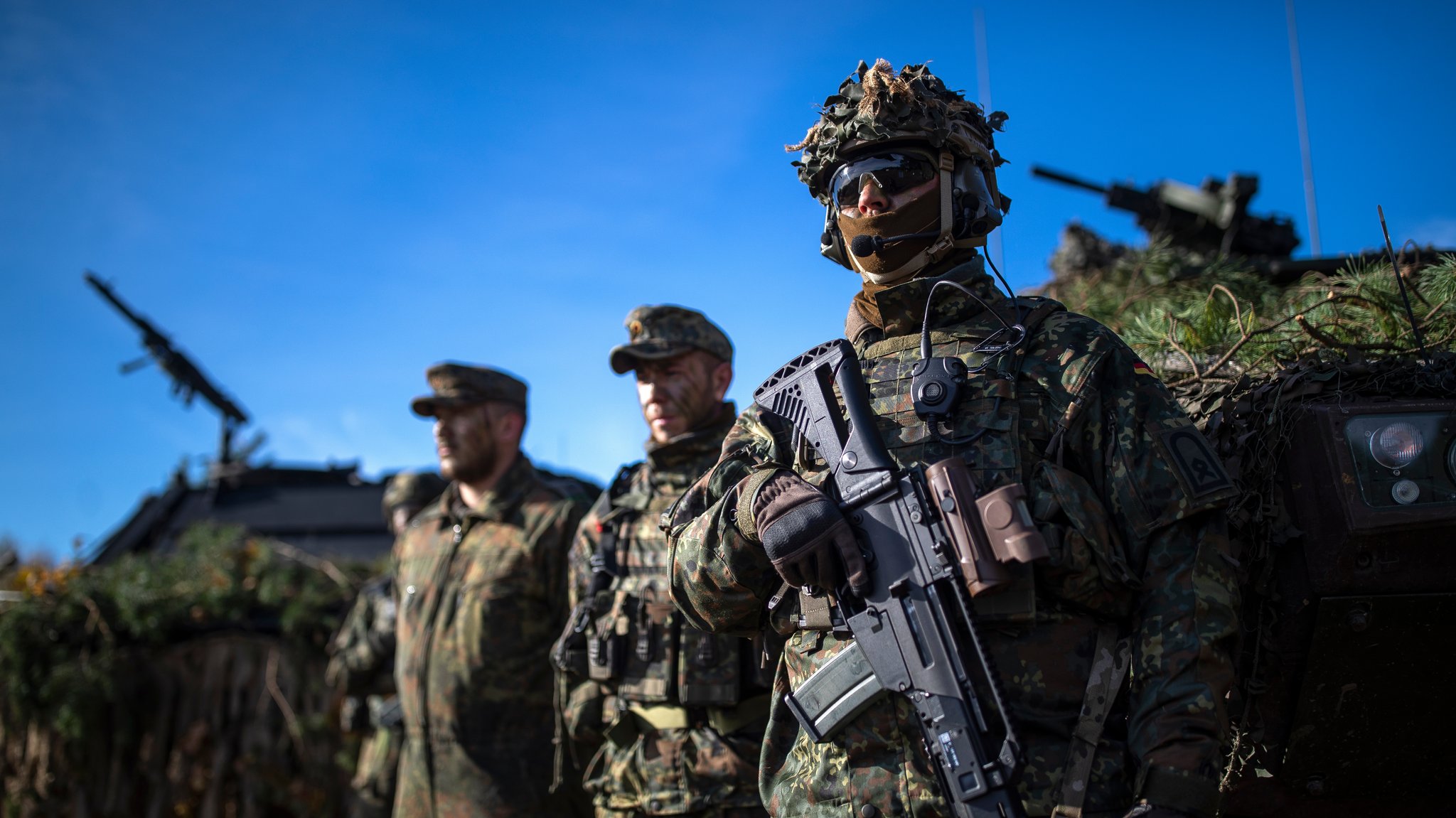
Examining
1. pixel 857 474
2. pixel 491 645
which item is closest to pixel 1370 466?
pixel 857 474

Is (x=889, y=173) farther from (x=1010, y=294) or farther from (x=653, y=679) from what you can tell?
(x=653, y=679)

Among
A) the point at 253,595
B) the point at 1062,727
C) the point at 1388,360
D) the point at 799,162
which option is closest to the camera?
the point at 1062,727

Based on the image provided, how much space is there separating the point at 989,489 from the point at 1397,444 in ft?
3.30

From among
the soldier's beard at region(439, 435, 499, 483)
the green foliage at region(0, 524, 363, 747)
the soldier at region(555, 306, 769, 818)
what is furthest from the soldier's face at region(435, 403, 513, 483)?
the green foliage at region(0, 524, 363, 747)

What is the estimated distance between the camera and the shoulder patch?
2.37 metres

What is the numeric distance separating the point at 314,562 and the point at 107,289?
8.88 meters

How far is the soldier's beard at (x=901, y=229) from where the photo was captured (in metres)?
→ 2.98

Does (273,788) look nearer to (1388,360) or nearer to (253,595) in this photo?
(253,595)

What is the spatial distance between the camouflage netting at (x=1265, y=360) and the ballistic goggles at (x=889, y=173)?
3.44 ft

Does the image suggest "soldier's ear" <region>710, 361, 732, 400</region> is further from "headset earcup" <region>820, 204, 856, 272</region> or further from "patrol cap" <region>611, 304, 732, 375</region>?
"headset earcup" <region>820, 204, 856, 272</region>

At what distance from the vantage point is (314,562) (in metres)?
8.63

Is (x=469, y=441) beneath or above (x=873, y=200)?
above

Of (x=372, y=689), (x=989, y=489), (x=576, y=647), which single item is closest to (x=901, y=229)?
(x=989, y=489)

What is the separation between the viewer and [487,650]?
5414mm
